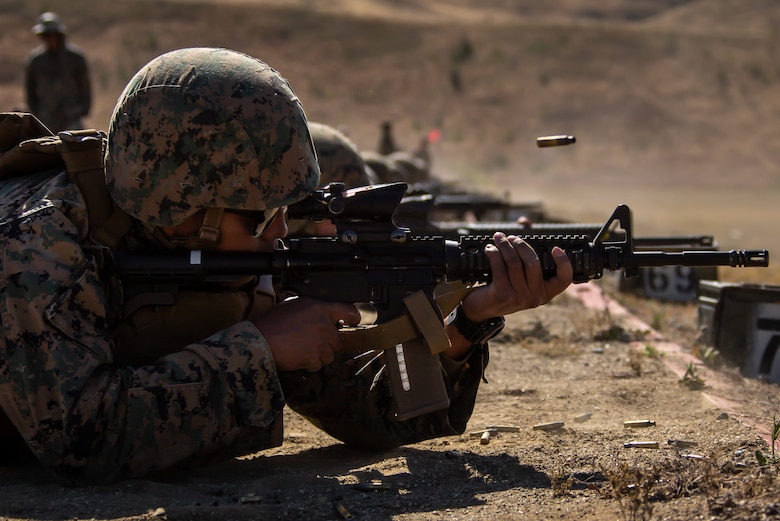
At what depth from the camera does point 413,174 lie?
15.7 metres

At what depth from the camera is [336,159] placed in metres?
6.39

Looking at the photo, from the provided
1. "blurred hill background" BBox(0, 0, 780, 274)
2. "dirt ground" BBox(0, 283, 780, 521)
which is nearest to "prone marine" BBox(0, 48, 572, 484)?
"dirt ground" BBox(0, 283, 780, 521)

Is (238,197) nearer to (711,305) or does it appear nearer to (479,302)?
(479,302)

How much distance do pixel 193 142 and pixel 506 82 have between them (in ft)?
152

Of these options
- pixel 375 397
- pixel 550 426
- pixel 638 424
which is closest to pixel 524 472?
pixel 375 397

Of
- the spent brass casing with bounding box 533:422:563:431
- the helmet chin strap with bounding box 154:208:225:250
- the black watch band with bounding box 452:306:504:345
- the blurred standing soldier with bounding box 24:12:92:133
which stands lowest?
the spent brass casing with bounding box 533:422:563:431

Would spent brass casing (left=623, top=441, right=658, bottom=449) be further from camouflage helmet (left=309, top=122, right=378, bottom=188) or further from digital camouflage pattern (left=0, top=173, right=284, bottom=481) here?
camouflage helmet (left=309, top=122, right=378, bottom=188)

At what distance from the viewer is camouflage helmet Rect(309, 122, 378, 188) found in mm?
6340

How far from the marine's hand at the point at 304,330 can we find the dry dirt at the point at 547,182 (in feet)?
1.46

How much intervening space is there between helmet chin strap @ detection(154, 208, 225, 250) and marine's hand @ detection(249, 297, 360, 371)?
0.32 m

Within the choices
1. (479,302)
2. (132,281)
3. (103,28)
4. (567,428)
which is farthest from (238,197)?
(103,28)

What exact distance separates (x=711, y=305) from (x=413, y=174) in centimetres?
981

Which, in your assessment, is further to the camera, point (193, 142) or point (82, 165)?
point (82, 165)

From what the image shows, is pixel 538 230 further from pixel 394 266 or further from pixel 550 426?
pixel 394 266
